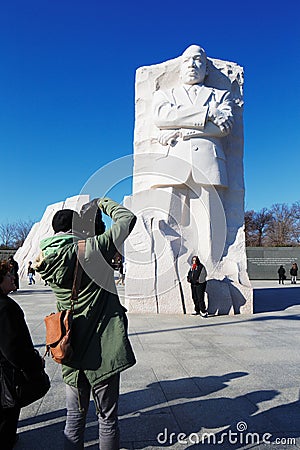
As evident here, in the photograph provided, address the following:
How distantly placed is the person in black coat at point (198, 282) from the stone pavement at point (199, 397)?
1.66 m

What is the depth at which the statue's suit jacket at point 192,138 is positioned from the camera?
8391mm

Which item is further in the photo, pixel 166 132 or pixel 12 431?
pixel 166 132

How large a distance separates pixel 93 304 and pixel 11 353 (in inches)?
22.4

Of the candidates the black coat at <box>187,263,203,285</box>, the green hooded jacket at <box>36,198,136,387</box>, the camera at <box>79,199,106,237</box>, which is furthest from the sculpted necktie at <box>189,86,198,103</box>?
the green hooded jacket at <box>36,198,136,387</box>

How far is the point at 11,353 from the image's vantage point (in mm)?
2230

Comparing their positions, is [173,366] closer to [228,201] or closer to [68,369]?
[68,369]

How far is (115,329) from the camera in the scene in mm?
2170

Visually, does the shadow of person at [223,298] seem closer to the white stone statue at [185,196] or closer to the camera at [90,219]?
the white stone statue at [185,196]

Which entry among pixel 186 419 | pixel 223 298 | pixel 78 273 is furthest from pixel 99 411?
pixel 223 298

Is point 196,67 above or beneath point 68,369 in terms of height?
above

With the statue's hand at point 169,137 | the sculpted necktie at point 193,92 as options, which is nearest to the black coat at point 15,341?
the statue's hand at point 169,137

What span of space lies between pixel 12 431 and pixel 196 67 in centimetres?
824

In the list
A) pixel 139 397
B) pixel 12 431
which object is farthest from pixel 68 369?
pixel 139 397

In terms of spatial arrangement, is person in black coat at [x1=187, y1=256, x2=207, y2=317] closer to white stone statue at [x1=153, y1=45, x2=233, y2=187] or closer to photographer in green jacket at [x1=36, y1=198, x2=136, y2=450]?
white stone statue at [x1=153, y1=45, x2=233, y2=187]
